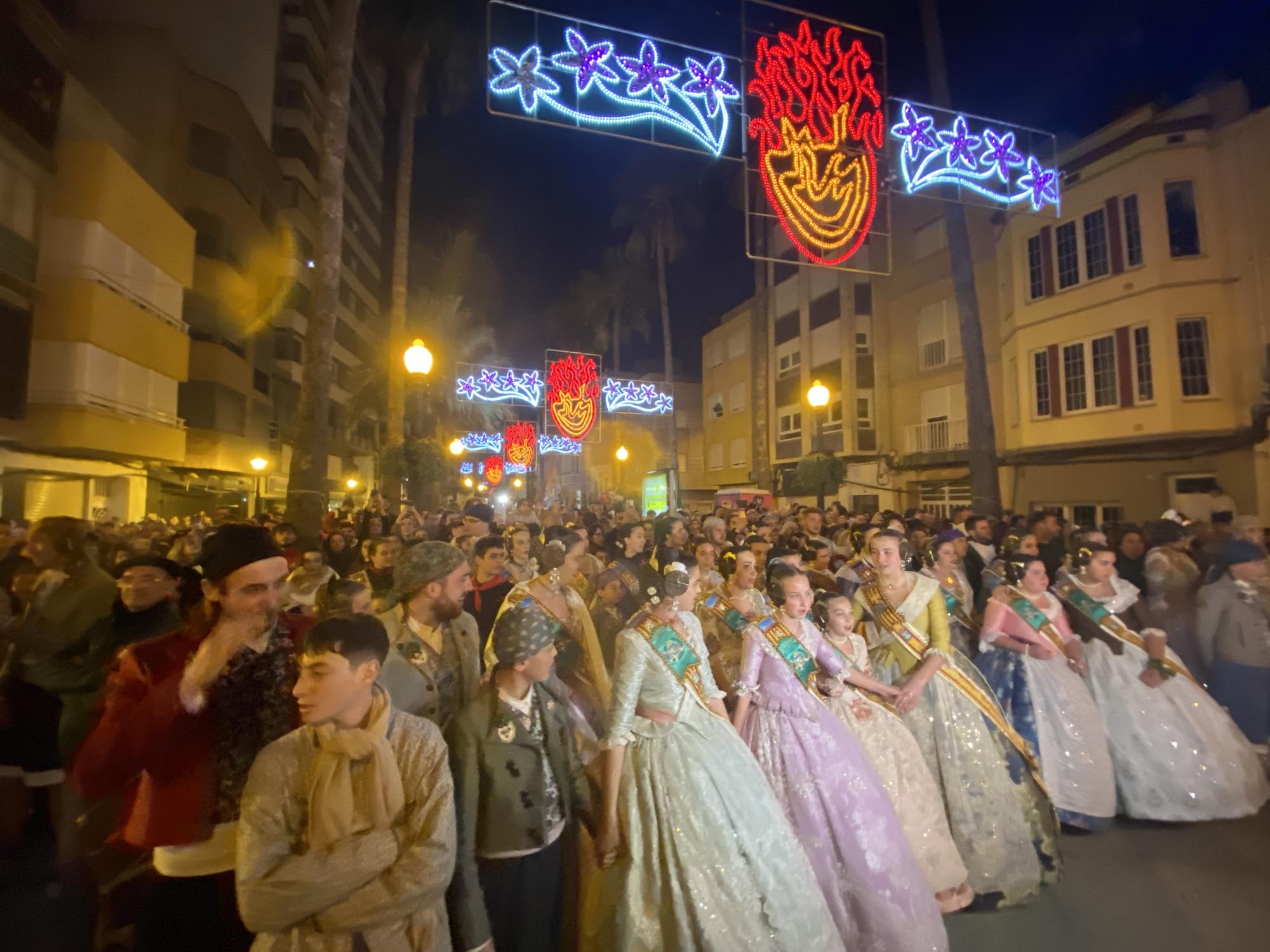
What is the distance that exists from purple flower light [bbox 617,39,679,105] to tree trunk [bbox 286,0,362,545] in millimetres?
5057

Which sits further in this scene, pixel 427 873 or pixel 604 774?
pixel 604 774

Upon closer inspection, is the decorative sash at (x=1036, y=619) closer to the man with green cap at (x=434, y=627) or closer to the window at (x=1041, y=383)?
the man with green cap at (x=434, y=627)

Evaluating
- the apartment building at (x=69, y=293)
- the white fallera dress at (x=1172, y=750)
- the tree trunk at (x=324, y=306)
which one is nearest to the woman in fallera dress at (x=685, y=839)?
the white fallera dress at (x=1172, y=750)

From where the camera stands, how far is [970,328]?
12930 millimetres

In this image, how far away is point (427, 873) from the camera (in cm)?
203

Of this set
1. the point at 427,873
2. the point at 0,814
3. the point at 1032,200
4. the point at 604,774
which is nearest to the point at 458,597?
the point at 604,774

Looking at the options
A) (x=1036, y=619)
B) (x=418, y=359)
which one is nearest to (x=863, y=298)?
(x=418, y=359)

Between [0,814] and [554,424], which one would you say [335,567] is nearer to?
[0,814]

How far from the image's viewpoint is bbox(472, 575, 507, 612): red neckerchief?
18.6 ft

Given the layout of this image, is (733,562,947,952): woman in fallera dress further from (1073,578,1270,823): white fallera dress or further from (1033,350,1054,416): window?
(1033,350,1054,416): window

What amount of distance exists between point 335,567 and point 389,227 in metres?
49.5

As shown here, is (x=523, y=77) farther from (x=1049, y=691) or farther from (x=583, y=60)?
(x=1049, y=691)

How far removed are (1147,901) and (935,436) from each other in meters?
20.0

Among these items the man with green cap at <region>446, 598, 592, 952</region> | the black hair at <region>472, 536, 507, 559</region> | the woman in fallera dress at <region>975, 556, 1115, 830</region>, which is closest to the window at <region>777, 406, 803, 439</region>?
the woman in fallera dress at <region>975, 556, 1115, 830</region>
